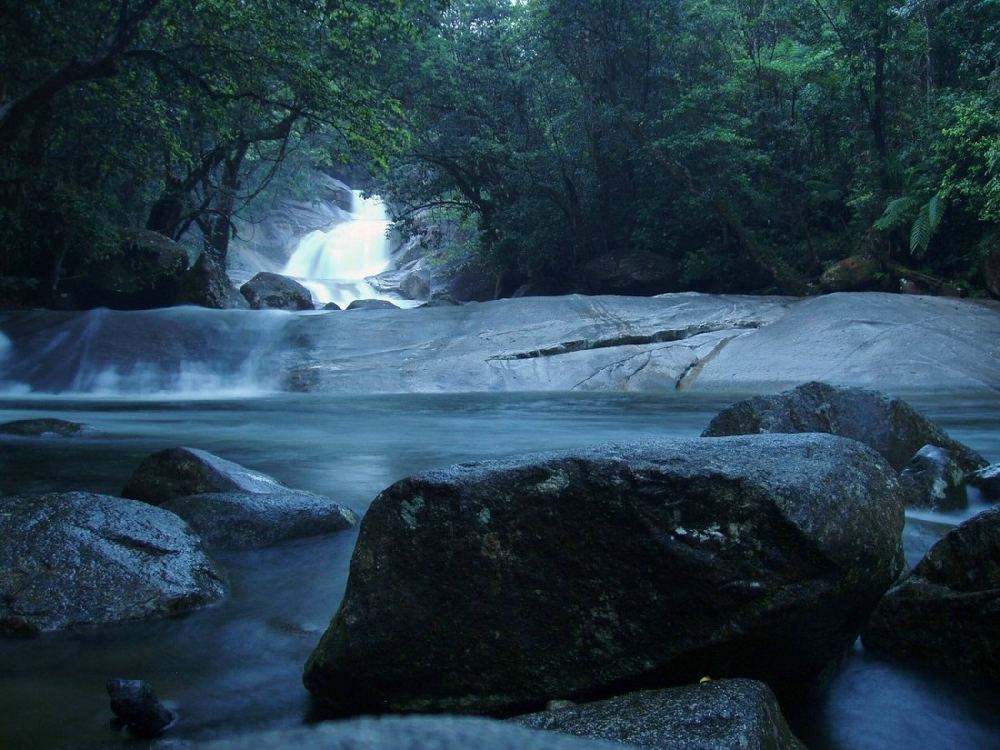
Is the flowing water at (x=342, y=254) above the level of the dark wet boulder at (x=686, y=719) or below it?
above

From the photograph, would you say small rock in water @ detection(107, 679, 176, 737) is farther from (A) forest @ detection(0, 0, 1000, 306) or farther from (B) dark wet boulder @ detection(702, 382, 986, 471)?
(A) forest @ detection(0, 0, 1000, 306)

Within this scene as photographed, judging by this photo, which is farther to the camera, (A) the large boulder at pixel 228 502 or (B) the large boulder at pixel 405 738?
(A) the large boulder at pixel 228 502

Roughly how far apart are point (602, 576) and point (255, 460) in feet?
18.9

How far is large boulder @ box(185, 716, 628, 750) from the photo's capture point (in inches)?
34.8

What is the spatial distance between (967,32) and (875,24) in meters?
2.04

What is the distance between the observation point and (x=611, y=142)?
20.8 meters

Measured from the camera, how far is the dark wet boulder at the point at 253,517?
479 cm

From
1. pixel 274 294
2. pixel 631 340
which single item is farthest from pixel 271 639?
pixel 274 294

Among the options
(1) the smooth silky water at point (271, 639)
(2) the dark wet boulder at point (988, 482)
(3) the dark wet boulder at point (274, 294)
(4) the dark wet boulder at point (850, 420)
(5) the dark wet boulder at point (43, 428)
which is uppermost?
(3) the dark wet boulder at point (274, 294)

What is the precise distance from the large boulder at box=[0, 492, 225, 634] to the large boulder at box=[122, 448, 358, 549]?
54cm

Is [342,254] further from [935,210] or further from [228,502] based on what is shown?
[228,502]

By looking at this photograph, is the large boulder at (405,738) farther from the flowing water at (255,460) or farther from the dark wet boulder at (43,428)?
the dark wet boulder at (43,428)

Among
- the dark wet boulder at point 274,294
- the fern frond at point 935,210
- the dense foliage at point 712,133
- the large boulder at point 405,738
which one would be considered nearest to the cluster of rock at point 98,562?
the large boulder at point 405,738

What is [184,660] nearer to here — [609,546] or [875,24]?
[609,546]
